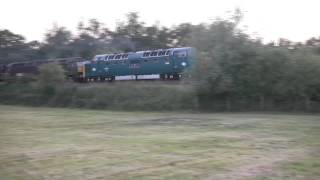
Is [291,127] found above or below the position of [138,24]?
below

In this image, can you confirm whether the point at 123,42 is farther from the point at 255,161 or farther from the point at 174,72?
the point at 255,161

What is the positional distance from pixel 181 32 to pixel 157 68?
46.8m

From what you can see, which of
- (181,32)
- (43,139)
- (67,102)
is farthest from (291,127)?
(181,32)

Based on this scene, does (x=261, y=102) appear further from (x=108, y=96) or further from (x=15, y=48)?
(x=15, y=48)

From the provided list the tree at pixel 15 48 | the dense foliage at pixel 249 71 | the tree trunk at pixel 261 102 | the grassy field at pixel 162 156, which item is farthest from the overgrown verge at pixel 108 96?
the tree at pixel 15 48

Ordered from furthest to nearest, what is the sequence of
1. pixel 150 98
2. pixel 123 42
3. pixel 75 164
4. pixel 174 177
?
1. pixel 123 42
2. pixel 150 98
3. pixel 75 164
4. pixel 174 177

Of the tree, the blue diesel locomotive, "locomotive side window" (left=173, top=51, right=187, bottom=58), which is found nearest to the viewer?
"locomotive side window" (left=173, top=51, right=187, bottom=58)

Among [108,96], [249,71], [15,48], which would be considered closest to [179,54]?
[108,96]

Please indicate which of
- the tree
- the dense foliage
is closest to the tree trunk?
the dense foliage

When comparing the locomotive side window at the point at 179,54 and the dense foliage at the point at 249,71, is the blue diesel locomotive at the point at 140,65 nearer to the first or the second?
the locomotive side window at the point at 179,54

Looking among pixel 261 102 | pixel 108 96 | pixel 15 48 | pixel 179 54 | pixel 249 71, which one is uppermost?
pixel 15 48

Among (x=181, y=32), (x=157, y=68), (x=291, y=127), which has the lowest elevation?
(x=291, y=127)

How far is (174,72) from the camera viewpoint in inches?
2057

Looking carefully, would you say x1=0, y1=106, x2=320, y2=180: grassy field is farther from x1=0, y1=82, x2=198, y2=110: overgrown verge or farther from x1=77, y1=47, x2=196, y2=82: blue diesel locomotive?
x1=77, y1=47, x2=196, y2=82: blue diesel locomotive
